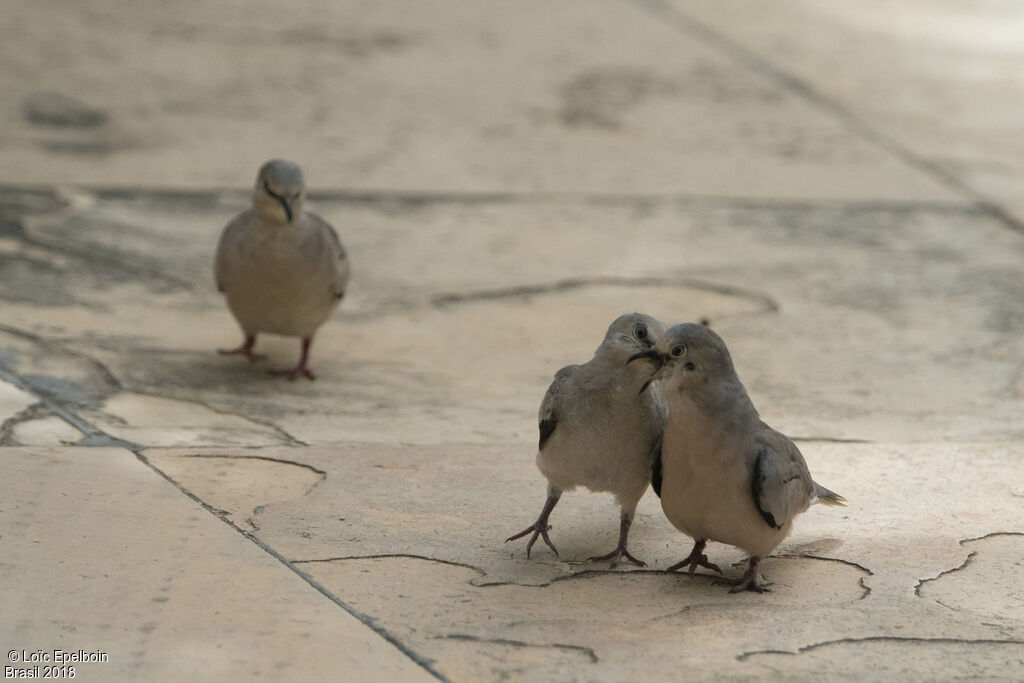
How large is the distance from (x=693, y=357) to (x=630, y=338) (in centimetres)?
21

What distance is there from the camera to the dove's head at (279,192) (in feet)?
18.0

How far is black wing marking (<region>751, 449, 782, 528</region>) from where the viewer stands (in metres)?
3.61

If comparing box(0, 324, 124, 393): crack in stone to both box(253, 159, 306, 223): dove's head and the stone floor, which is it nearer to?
the stone floor

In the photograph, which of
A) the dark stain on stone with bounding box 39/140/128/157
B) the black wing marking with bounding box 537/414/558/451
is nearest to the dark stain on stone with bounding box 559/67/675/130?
the dark stain on stone with bounding box 39/140/128/157

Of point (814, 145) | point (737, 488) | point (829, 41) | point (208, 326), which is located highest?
point (829, 41)

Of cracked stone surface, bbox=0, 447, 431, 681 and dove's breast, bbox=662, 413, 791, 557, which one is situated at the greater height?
dove's breast, bbox=662, 413, 791, 557

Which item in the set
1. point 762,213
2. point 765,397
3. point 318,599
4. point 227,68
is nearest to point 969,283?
point 762,213

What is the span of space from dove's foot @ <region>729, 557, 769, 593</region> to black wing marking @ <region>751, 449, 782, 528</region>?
17cm

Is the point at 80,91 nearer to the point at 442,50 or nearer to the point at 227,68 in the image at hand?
the point at 227,68

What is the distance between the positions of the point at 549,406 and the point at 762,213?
4322mm

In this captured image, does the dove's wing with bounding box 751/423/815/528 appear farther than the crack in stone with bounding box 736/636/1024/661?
Yes

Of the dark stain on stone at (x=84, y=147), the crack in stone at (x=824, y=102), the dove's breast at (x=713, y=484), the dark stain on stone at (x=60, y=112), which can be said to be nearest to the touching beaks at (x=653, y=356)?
the dove's breast at (x=713, y=484)

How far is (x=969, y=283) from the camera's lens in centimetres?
691

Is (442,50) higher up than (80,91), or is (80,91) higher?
(442,50)
